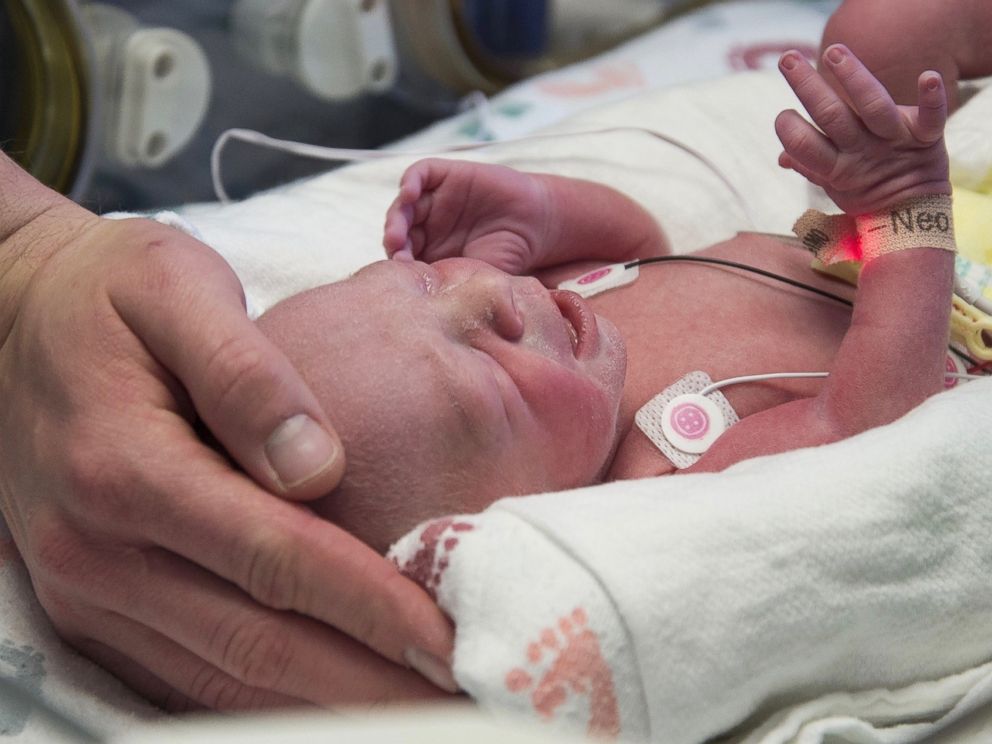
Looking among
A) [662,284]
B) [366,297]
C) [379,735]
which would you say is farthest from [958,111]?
[379,735]

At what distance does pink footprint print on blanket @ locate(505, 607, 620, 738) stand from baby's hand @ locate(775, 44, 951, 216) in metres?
0.56

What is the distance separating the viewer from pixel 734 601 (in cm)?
81

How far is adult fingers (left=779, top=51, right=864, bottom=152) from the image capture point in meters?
1.04

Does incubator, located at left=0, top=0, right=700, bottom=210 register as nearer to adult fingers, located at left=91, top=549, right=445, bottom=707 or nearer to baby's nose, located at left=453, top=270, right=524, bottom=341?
baby's nose, located at left=453, top=270, right=524, bottom=341

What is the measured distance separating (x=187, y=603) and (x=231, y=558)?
62 mm

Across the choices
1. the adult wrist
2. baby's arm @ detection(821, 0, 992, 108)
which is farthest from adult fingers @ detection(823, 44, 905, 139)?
the adult wrist

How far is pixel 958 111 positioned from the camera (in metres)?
1.51

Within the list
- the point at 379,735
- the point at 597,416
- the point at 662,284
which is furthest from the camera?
the point at 662,284

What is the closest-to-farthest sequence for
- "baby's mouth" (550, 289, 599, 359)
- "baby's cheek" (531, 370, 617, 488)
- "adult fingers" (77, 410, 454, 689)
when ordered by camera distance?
"adult fingers" (77, 410, 454, 689) → "baby's cheek" (531, 370, 617, 488) → "baby's mouth" (550, 289, 599, 359)

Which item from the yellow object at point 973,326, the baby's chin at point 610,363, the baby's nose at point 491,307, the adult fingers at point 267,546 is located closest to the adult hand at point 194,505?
the adult fingers at point 267,546

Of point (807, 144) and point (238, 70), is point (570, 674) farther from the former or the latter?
point (238, 70)

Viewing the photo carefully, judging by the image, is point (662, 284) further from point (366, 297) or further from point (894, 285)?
point (366, 297)

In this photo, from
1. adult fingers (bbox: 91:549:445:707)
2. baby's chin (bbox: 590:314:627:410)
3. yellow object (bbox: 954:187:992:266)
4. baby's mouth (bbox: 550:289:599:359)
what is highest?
yellow object (bbox: 954:187:992:266)

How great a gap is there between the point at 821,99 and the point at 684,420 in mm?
347
